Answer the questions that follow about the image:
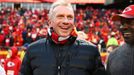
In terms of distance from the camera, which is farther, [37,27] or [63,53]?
[37,27]

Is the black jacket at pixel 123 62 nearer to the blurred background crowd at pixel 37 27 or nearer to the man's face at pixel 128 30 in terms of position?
the man's face at pixel 128 30

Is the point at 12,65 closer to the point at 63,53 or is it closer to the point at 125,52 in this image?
the point at 125,52

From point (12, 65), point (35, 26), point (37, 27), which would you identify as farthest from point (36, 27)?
point (12, 65)

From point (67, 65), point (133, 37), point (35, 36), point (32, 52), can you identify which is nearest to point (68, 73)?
point (67, 65)

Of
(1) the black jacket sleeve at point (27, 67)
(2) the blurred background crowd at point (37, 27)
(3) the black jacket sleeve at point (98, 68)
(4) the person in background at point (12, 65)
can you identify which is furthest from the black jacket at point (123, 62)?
(2) the blurred background crowd at point (37, 27)

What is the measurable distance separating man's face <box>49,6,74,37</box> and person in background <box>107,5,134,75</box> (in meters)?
0.45

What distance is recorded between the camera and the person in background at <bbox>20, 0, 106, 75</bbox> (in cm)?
371

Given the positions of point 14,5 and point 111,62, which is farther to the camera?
point 14,5

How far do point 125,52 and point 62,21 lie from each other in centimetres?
61

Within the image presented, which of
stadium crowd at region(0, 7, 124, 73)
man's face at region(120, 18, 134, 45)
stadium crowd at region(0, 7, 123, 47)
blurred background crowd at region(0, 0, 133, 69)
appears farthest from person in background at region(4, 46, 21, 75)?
stadium crowd at region(0, 7, 123, 47)

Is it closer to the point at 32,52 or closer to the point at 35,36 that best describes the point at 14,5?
the point at 35,36

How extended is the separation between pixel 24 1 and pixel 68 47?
115 feet

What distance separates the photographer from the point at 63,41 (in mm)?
3725

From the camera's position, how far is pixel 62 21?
146 inches
